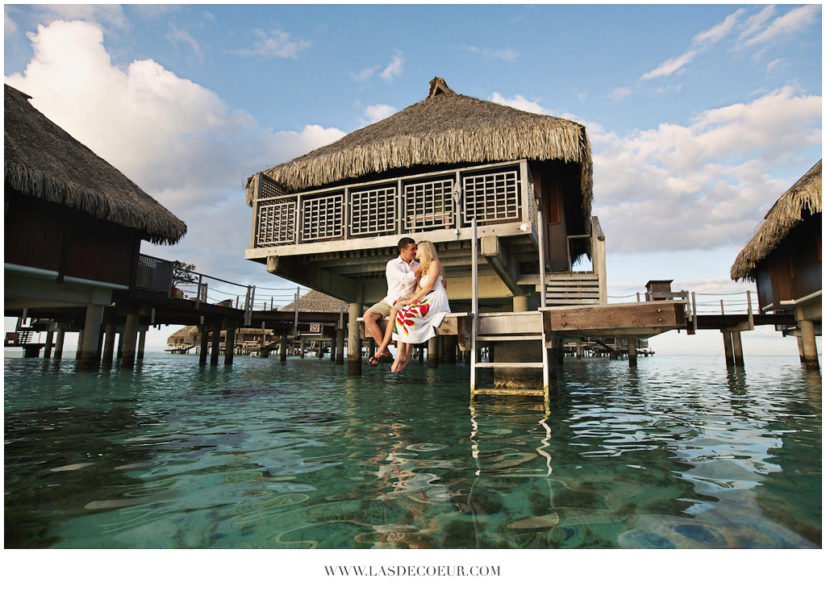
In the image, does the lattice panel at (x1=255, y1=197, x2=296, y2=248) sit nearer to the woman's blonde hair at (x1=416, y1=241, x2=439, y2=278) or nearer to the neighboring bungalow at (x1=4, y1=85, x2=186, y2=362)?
the neighboring bungalow at (x1=4, y1=85, x2=186, y2=362)

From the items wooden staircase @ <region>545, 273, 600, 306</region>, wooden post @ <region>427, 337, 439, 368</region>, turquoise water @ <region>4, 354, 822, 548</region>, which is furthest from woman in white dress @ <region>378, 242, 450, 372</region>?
wooden post @ <region>427, 337, 439, 368</region>

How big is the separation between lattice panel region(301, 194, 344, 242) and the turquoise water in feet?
17.0

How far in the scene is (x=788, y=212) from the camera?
32.1ft

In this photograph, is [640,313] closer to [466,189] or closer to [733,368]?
[466,189]

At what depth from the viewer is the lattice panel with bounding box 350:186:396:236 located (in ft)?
29.7

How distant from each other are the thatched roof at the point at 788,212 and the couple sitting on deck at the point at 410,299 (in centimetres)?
951

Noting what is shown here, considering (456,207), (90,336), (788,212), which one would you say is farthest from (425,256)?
(90,336)

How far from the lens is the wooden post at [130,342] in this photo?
1512 cm

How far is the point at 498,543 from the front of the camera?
1.74 metres

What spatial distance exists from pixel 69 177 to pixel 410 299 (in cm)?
1284

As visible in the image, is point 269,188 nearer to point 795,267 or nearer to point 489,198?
point 489,198

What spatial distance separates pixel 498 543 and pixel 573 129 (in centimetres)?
877

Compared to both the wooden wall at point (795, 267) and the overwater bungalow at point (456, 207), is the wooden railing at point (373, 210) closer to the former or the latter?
the overwater bungalow at point (456, 207)
